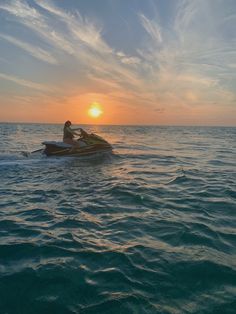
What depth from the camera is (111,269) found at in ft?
17.8

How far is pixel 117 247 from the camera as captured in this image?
636cm

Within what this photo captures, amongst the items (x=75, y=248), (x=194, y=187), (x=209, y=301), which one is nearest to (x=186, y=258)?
(x=209, y=301)

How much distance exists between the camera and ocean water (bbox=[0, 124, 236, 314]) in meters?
4.54

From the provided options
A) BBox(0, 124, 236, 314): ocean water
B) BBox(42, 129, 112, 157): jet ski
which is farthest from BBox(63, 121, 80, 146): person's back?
BBox(0, 124, 236, 314): ocean water

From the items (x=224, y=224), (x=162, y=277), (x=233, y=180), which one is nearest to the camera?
(x=162, y=277)

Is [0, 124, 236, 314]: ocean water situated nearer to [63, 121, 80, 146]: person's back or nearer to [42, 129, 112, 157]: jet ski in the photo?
[42, 129, 112, 157]: jet ski

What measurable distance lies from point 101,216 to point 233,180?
7.75 meters

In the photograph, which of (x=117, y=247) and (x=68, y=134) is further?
(x=68, y=134)

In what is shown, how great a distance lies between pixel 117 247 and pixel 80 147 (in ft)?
50.4

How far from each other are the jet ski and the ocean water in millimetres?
7405

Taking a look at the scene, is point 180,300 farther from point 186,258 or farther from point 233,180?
point 233,180

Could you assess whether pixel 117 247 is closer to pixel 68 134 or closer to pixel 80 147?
pixel 80 147

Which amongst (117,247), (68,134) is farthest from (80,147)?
(117,247)

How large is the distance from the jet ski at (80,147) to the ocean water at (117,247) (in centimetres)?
741
